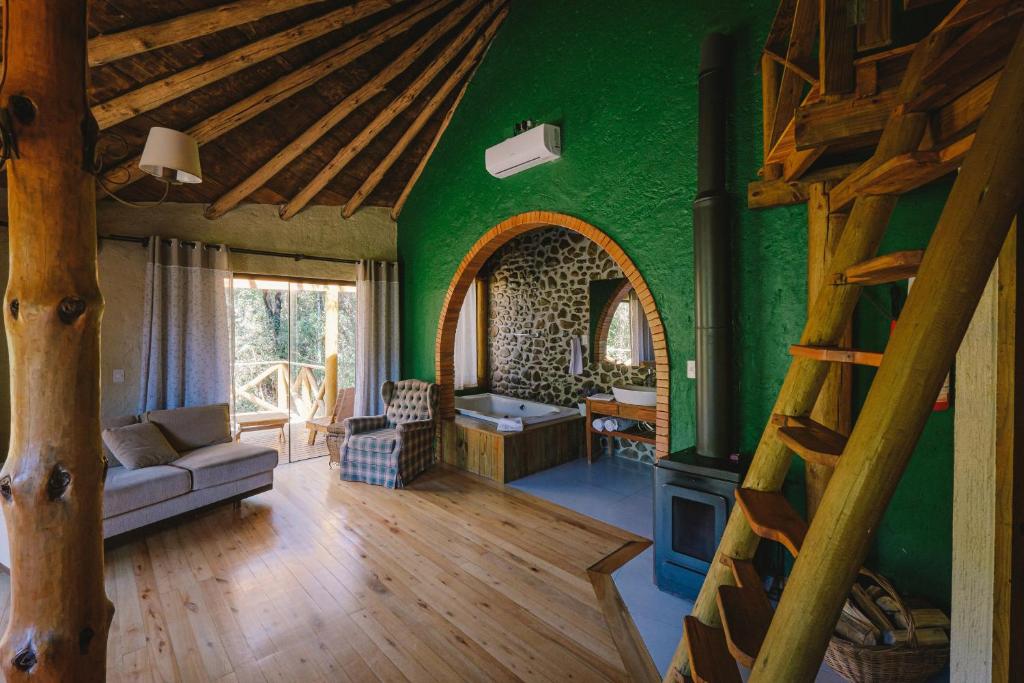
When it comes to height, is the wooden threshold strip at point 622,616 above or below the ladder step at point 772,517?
below

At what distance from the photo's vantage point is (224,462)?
12.2 ft

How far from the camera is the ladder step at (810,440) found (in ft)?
3.20

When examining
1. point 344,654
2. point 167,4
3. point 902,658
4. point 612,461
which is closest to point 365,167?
point 167,4

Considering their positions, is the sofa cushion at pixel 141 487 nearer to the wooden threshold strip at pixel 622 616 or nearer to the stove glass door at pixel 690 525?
the wooden threshold strip at pixel 622 616

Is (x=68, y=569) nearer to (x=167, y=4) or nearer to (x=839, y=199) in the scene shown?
(x=839, y=199)

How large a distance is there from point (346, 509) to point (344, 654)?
1.79 metres

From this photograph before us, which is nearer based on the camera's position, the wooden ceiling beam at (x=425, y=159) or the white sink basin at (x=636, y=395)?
the white sink basin at (x=636, y=395)

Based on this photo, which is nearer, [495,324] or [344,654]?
[344,654]

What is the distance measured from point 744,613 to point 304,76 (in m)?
4.36

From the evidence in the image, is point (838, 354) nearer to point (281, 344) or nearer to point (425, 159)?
point (425, 159)

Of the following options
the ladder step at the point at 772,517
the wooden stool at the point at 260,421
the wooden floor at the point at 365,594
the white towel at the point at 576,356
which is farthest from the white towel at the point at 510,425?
the ladder step at the point at 772,517

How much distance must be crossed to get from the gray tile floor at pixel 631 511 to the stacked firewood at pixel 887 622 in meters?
0.21

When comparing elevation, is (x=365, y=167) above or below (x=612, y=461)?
above

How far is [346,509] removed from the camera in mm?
3855
